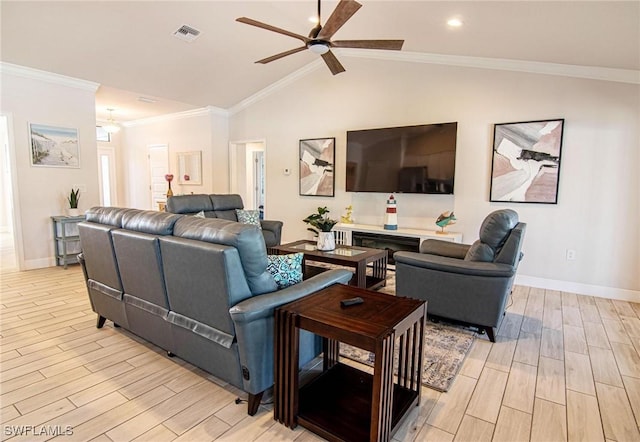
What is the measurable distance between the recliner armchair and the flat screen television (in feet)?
6.53

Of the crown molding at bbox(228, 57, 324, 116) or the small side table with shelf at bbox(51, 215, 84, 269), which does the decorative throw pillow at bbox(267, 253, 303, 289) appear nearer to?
the small side table with shelf at bbox(51, 215, 84, 269)

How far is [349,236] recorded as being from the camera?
5492 mm

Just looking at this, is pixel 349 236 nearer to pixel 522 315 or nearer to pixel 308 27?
pixel 522 315

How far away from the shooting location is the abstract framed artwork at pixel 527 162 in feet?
13.4

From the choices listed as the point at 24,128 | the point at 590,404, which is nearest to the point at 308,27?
the point at 24,128

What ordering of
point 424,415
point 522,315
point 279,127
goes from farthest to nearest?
point 279,127
point 522,315
point 424,415

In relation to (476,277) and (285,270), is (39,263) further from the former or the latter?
(476,277)

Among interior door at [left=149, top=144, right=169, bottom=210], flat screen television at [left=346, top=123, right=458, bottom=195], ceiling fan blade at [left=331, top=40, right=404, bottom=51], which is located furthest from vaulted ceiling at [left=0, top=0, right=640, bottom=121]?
interior door at [left=149, top=144, right=169, bottom=210]

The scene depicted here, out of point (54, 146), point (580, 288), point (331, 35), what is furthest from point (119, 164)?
point (580, 288)

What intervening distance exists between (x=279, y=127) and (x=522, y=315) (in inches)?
195

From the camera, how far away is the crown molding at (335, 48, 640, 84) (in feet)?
12.3

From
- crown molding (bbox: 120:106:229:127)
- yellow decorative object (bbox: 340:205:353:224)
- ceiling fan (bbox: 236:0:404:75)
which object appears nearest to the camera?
ceiling fan (bbox: 236:0:404:75)

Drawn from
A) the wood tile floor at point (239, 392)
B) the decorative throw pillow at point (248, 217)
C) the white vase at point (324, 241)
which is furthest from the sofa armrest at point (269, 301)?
the decorative throw pillow at point (248, 217)

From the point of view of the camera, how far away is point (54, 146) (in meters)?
5.03
